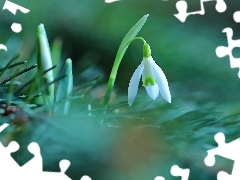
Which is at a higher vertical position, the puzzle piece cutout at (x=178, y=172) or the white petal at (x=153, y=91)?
the white petal at (x=153, y=91)

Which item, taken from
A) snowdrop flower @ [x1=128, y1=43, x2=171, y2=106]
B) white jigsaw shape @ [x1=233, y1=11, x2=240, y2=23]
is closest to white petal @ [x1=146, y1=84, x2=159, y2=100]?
snowdrop flower @ [x1=128, y1=43, x2=171, y2=106]

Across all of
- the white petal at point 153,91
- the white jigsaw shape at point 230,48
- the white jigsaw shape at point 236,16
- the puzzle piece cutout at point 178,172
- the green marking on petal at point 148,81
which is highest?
the white jigsaw shape at point 236,16

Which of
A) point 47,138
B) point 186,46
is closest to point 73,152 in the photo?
point 47,138

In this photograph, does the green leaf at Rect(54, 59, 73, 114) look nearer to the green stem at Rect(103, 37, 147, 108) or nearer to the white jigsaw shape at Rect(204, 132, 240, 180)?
the green stem at Rect(103, 37, 147, 108)

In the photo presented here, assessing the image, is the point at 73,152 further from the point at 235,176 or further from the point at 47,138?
the point at 235,176

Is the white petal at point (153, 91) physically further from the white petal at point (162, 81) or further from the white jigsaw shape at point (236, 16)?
the white jigsaw shape at point (236, 16)

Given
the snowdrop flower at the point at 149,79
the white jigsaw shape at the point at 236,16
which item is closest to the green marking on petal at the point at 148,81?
the snowdrop flower at the point at 149,79

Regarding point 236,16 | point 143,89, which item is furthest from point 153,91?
point 236,16
